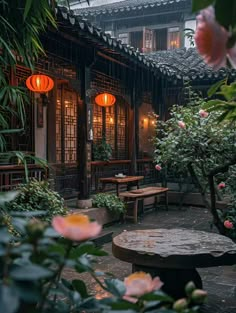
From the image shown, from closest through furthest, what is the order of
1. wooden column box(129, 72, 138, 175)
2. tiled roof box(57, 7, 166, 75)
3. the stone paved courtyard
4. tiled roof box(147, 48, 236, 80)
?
the stone paved courtyard < tiled roof box(57, 7, 166, 75) < wooden column box(129, 72, 138, 175) < tiled roof box(147, 48, 236, 80)

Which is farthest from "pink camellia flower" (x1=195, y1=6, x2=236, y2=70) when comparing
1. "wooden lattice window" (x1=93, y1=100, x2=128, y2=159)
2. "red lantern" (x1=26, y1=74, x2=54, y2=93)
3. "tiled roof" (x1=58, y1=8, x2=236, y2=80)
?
"wooden lattice window" (x1=93, y1=100, x2=128, y2=159)

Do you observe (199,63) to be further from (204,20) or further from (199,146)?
(204,20)

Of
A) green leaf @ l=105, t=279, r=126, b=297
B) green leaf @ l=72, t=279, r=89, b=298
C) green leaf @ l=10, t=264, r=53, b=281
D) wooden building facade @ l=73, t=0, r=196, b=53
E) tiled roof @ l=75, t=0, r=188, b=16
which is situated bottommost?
green leaf @ l=72, t=279, r=89, b=298

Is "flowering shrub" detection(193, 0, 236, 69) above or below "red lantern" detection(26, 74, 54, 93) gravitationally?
below

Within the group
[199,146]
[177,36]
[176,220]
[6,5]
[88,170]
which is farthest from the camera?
[177,36]

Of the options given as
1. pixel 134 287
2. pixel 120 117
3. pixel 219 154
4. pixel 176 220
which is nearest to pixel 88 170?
pixel 176 220

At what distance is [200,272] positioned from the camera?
4.71 metres

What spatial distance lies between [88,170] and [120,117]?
3964mm

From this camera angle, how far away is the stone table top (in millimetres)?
3227

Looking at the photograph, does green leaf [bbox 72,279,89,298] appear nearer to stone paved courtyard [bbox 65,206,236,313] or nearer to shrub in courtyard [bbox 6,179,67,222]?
stone paved courtyard [bbox 65,206,236,313]

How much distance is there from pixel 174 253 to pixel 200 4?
2.70m

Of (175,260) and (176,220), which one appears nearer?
(175,260)

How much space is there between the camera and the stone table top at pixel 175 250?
3227mm

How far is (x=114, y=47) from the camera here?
22.0 ft
